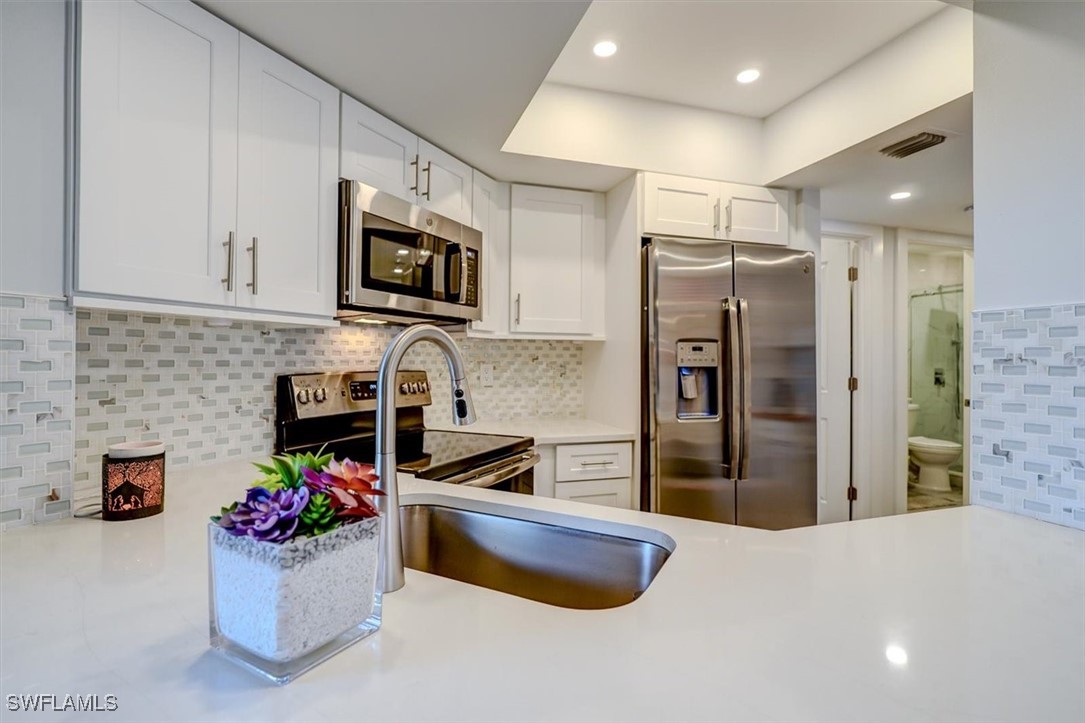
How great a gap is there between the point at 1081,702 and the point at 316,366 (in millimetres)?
2063

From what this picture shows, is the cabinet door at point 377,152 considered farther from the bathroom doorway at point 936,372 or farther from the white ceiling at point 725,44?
the bathroom doorway at point 936,372

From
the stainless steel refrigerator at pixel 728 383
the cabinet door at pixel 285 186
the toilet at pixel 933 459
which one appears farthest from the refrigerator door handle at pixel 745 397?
the toilet at pixel 933 459

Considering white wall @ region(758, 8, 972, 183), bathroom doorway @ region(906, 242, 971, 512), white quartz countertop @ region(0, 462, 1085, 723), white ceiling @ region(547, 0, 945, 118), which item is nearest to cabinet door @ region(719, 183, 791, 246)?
white wall @ region(758, 8, 972, 183)

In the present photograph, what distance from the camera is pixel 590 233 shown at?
2756mm

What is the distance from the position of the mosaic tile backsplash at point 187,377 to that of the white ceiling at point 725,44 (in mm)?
1565

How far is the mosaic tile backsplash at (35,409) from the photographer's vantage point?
0.96 meters

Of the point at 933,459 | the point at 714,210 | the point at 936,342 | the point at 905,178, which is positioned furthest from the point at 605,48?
the point at 933,459

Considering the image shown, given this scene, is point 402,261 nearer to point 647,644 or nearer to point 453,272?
point 453,272

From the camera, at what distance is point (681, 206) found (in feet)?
8.24

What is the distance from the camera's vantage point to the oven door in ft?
5.82

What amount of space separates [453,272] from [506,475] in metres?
0.88

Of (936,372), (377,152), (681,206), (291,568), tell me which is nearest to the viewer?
(291,568)

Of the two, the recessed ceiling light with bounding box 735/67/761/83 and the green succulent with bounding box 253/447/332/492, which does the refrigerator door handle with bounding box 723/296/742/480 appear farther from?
the green succulent with bounding box 253/447/332/492

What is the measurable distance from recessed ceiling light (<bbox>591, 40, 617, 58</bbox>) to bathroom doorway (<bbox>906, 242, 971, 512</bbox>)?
11.5 ft
